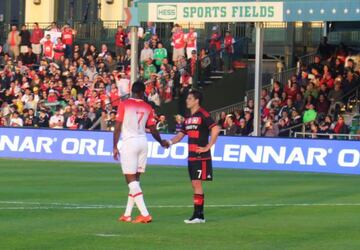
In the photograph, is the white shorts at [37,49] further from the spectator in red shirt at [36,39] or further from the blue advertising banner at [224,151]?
the blue advertising banner at [224,151]

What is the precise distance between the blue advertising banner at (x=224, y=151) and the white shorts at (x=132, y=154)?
13898 mm

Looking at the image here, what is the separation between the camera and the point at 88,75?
41219 mm

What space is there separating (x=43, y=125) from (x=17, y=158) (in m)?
3.50

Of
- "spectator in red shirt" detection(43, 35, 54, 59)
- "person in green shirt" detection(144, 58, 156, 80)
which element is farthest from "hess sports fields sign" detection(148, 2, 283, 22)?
"spectator in red shirt" detection(43, 35, 54, 59)

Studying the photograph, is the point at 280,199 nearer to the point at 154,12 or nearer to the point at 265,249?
the point at 265,249

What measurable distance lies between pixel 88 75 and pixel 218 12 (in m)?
8.64

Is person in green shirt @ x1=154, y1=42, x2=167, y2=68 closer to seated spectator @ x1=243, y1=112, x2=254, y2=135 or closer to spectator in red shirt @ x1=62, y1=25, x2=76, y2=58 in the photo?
spectator in red shirt @ x1=62, y1=25, x2=76, y2=58

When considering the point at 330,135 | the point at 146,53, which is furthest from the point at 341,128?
the point at 146,53

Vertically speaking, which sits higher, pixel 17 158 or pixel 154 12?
pixel 154 12

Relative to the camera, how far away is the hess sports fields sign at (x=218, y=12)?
33281 millimetres

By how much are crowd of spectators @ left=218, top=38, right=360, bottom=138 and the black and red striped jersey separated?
1623 cm

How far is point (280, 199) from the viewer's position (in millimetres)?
21000

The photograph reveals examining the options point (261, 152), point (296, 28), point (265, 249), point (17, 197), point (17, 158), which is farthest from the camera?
point (296, 28)

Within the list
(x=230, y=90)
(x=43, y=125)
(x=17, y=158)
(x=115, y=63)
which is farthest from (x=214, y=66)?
(x=17, y=158)
